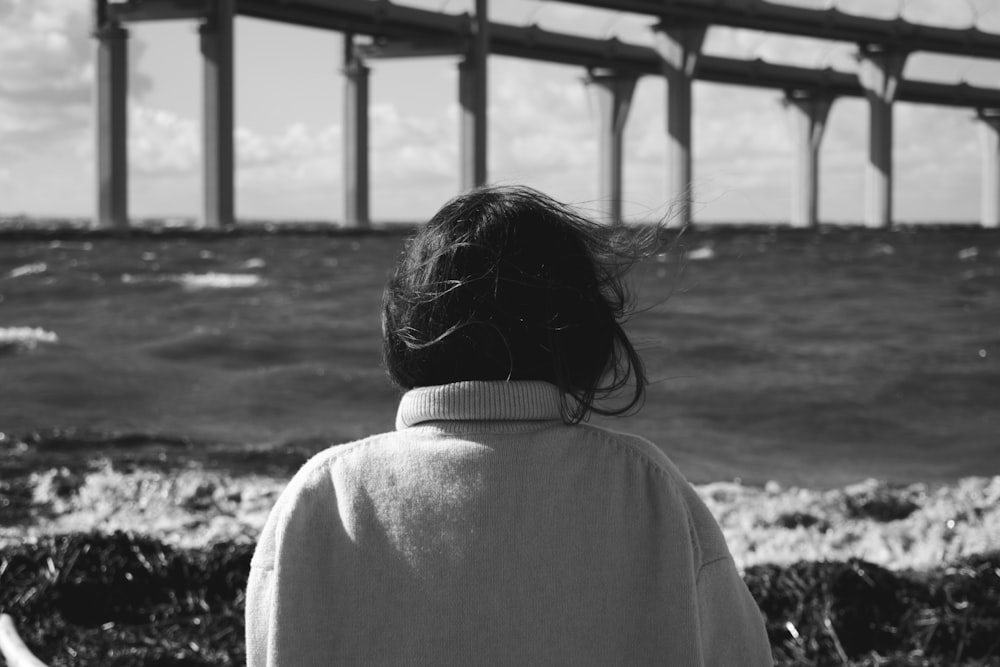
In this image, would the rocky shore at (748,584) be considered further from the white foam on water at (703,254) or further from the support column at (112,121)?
the support column at (112,121)

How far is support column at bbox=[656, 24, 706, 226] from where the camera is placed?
46344 millimetres

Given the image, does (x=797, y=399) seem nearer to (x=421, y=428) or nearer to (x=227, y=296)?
(x=421, y=428)

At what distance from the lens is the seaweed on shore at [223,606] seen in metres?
2.88

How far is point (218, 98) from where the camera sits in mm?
34656

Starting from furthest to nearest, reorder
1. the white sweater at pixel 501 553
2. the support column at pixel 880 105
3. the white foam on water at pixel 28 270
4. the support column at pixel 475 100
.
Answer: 1. the support column at pixel 880 105
2. the support column at pixel 475 100
3. the white foam on water at pixel 28 270
4. the white sweater at pixel 501 553

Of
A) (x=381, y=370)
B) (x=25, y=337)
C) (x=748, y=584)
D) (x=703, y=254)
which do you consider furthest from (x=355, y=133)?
(x=748, y=584)

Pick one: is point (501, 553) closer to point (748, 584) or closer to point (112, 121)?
point (748, 584)

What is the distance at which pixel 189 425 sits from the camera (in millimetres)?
8484

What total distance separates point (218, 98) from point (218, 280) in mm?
15085

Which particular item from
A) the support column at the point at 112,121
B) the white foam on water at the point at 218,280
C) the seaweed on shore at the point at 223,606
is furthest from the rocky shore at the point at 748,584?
the support column at the point at 112,121

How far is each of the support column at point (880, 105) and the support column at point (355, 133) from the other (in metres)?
23.8

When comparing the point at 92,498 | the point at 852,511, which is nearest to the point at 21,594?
the point at 92,498

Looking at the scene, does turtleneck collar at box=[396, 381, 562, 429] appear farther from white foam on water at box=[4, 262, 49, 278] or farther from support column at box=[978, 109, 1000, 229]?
support column at box=[978, 109, 1000, 229]

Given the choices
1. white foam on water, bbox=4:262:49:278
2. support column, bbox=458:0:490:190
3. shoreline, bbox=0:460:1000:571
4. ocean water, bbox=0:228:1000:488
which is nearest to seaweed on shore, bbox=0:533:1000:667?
shoreline, bbox=0:460:1000:571
